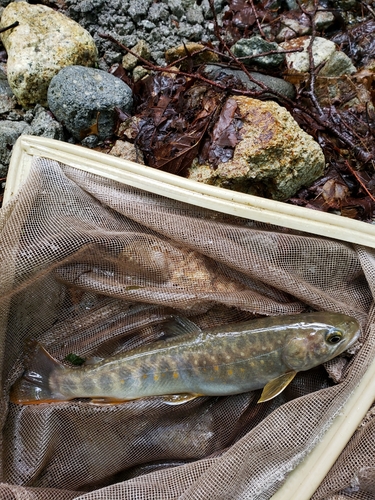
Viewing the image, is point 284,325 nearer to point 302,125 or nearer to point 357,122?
point 302,125

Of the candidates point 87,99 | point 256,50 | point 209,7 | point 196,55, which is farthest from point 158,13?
point 87,99

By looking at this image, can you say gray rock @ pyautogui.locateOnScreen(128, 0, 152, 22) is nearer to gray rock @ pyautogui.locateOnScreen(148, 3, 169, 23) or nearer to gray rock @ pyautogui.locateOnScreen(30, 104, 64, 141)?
gray rock @ pyautogui.locateOnScreen(148, 3, 169, 23)

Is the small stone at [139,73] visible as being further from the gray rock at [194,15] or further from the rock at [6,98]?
the rock at [6,98]

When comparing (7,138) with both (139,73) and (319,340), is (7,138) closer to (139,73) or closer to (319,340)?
(139,73)

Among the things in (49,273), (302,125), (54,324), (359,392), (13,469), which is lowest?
(13,469)

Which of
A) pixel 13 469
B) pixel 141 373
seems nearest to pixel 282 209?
pixel 141 373

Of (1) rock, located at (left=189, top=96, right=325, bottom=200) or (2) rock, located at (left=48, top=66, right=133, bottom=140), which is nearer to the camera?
(1) rock, located at (left=189, top=96, right=325, bottom=200)

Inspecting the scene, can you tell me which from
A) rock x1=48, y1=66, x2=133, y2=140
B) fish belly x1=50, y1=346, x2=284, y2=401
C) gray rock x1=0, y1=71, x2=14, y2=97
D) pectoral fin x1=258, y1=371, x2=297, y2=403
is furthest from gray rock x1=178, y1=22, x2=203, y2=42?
pectoral fin x1=258, y1=371, x2=297, y2=403
